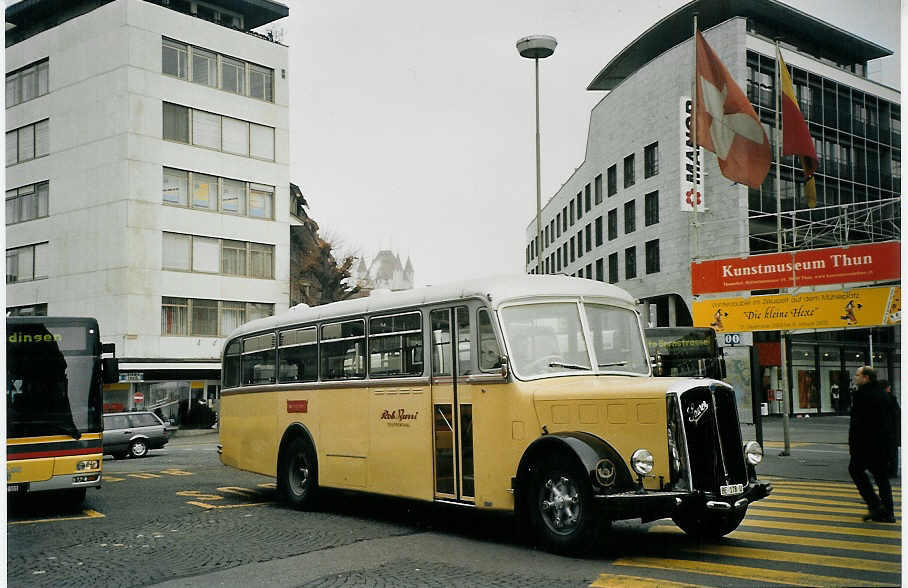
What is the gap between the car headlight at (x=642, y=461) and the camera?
7910 mm

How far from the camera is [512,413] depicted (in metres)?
9.07

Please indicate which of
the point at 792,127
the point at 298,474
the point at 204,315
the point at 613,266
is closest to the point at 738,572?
the point at 298,474

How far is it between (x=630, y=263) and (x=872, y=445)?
11144mm

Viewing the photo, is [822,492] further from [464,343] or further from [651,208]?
[651,208]

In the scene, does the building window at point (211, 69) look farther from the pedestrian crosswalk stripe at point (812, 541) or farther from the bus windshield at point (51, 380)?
the pedestrian crosswalk stripe at point (812, 541)

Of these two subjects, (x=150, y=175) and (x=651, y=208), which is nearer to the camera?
(x=150, y=175)

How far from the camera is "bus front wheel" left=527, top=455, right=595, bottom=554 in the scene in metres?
8.13

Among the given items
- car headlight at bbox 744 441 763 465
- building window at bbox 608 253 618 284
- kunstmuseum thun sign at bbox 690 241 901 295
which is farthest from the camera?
building window at bbox 608 253 618 284

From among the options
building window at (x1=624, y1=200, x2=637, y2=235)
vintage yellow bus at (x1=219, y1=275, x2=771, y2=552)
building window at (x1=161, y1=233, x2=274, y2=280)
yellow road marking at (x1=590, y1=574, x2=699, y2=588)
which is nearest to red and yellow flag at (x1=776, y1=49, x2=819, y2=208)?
building window at (x1=624, y1=200, x2=637, y2=235)

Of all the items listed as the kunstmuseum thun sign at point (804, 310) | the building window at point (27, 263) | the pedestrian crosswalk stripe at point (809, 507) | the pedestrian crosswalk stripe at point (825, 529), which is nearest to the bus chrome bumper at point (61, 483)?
the building window at point (27, 263)

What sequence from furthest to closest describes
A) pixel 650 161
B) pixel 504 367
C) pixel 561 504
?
pixel 650 161
pixel 504 367
pixel 561 504

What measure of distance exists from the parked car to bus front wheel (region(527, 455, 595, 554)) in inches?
789

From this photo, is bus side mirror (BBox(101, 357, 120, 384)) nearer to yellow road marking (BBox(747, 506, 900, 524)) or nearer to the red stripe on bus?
the red stripe on bus

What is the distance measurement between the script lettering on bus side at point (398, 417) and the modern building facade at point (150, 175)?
15.4 ft
